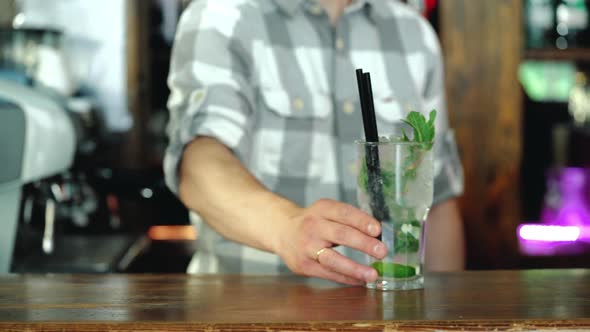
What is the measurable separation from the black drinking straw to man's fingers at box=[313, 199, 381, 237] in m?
0.01

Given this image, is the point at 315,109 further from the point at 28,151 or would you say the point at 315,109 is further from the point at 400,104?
the point at 28,151

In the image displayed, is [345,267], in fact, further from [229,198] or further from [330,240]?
[229,198]

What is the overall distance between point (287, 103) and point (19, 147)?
495mm

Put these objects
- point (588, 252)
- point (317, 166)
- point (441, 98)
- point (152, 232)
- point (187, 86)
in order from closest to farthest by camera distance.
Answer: point (187, 86), point (317, 166), point (441, 98), point (588, 252), point (152, 232)

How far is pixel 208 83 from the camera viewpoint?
1.53 meters

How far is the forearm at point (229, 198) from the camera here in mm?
1151

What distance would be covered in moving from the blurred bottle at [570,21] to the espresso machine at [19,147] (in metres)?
2.13

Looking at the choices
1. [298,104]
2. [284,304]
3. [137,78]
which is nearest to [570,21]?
[137,78]

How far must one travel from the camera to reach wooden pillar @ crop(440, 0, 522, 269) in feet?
9.52

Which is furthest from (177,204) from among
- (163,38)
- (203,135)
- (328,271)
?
(328,271)

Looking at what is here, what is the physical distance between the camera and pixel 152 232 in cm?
329

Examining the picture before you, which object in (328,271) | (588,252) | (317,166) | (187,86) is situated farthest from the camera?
(588,252)

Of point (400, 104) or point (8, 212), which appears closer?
point (8, 212)

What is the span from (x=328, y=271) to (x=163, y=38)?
2481 mm
